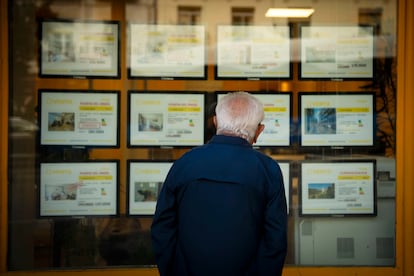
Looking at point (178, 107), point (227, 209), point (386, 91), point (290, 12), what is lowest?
point (227, 209)

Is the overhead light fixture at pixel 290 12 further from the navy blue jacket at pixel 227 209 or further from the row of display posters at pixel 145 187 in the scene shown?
the navy blue jacket at pixel 227 209

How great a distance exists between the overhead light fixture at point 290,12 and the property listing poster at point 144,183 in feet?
5.08

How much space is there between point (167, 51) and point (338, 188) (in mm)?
1884

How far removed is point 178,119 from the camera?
5.07 m

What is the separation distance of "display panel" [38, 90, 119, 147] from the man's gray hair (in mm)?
2156

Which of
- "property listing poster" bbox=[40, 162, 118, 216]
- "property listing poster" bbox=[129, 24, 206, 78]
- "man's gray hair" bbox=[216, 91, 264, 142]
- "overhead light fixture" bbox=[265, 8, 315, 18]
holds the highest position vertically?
"overhead light fixture" bbox=[265, 8, 315, 18]

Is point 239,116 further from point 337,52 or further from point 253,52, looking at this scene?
point 337,52

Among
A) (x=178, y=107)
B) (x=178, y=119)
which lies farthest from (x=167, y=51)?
(x=178, y=119)

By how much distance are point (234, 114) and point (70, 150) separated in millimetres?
2398

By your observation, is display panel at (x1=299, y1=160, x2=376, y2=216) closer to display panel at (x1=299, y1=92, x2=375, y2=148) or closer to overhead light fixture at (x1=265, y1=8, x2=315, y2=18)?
display panel at (x1=299, y1=92, x2=375, y2=148)

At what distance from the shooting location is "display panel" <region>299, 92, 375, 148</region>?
511 centimetres

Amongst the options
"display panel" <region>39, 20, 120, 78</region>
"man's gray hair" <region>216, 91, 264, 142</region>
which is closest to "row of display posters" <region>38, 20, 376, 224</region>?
"display panel" <region>39, 20, 120, 78</region>

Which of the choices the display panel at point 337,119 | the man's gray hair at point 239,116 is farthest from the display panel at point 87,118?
the man's gray hair at point 239,116

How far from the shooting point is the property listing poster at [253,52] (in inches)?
200
